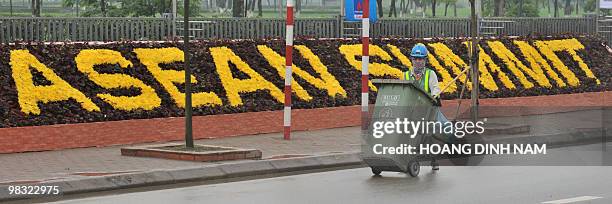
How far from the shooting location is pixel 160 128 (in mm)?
20938

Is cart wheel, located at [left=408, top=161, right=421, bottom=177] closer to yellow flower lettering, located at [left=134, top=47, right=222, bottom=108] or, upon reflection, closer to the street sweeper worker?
the street sweeper worker

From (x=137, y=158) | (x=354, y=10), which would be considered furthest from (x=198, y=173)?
(x=354, y=10)

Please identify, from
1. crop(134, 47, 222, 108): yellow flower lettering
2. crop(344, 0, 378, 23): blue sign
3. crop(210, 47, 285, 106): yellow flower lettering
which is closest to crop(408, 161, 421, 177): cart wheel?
crop(134, 47, 222, 108): yellow flower lettering

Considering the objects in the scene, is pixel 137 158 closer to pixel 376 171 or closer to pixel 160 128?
pixel 160 128

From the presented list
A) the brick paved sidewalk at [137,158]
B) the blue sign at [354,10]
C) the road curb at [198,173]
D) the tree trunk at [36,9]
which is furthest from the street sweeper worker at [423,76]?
the tree trunk at [36,9]

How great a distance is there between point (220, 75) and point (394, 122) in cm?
718

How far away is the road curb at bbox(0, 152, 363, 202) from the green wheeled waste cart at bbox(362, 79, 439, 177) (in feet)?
5.30

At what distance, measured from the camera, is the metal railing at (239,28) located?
71.6 feet

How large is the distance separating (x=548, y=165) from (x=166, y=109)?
6343 millimetres

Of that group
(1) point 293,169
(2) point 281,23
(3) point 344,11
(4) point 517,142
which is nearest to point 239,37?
(2) point 281,23

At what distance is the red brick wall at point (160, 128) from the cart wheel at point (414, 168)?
5315mm

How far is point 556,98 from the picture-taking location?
2955 centimetres

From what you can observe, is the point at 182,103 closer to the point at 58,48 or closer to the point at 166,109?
the point at 166,109

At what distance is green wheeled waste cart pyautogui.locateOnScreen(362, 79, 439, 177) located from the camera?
53.9 ft
